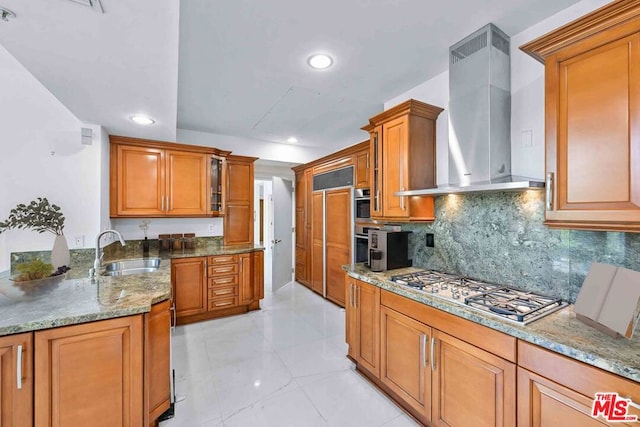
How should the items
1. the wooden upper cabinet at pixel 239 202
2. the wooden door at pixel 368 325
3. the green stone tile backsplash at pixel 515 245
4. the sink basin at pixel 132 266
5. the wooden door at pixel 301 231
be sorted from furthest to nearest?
the wooden door at pixel 301 231 < the wooden upper cabinet at pixel 239 202 < the sink basin at pixel 132 266 < the wooden door at pixel 368 325 < the green stone tile backsplash at pixel 515 245

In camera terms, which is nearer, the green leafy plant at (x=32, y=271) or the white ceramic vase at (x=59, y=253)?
the green leafy plant at (x=32, y=271)

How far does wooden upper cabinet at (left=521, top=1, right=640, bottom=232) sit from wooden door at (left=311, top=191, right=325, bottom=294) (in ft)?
10.6

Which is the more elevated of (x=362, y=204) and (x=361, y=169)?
(x=361, y=169)

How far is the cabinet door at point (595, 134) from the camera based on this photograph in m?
1.21

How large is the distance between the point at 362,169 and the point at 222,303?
101 inches

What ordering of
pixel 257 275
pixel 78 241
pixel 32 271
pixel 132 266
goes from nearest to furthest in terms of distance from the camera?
pixel 32 271
pixel 78 241
pixel 132 266
pixel 257 275

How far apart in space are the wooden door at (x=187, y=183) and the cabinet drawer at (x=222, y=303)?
1.16 m

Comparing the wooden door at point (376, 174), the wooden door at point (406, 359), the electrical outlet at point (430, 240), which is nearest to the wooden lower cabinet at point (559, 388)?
the wooden door at point (406, 359)

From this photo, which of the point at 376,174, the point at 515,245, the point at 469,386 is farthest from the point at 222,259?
the point at 515,245

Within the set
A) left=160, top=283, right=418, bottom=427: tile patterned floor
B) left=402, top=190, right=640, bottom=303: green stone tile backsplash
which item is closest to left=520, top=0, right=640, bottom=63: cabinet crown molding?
left=402, top=190, right=640, bottom=303: green stone tile backsplash

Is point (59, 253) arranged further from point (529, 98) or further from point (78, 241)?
point (529, 98)

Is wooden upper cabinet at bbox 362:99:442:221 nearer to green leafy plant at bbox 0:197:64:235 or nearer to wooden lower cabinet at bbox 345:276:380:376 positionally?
wooden lower cabinet at bbox 345:276:380:376

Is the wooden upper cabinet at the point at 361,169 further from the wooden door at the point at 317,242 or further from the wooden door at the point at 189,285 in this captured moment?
the wooden door at the point at 189,285

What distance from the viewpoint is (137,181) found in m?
3.38
